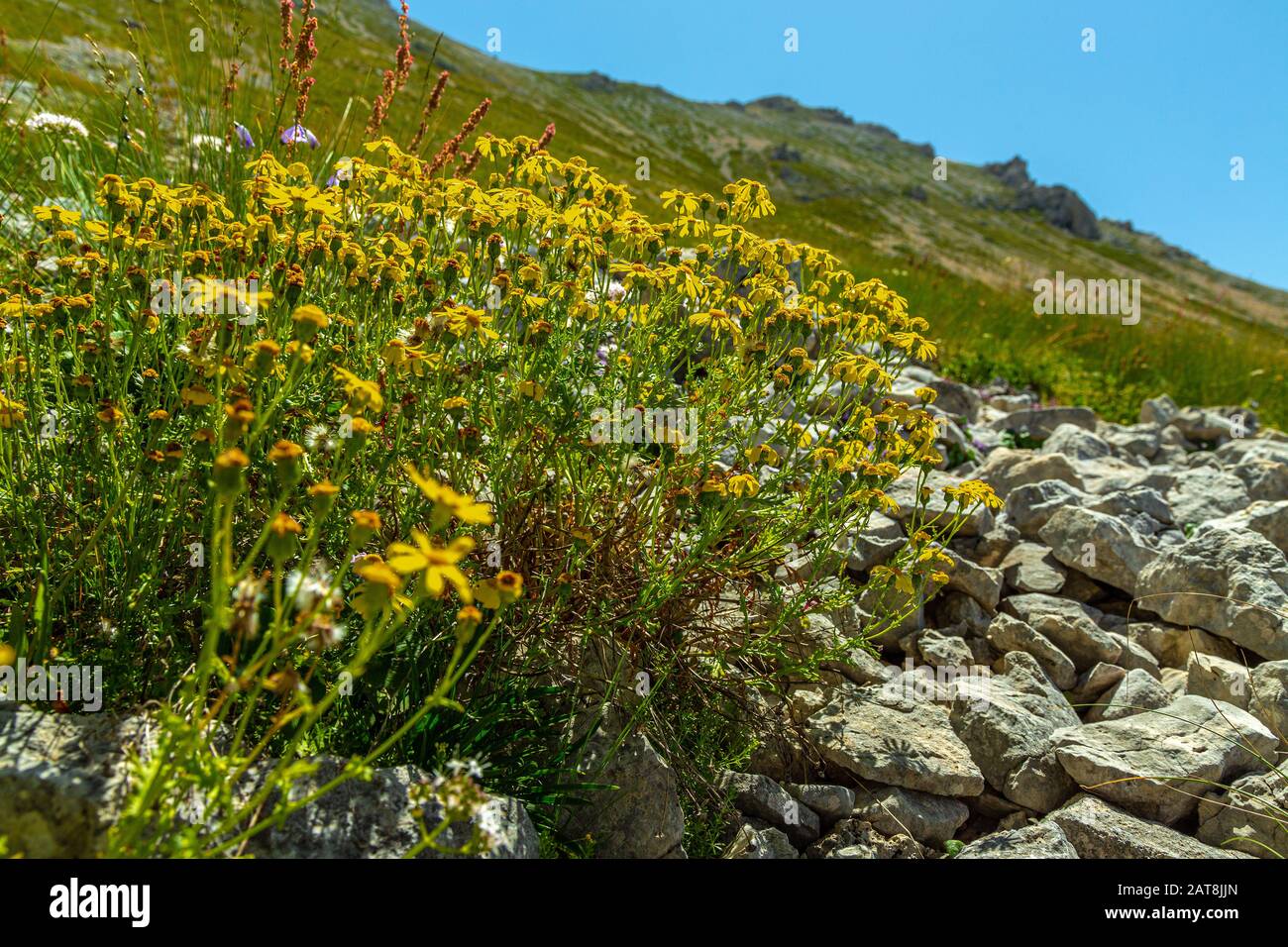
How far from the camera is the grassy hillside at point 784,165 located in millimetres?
5488

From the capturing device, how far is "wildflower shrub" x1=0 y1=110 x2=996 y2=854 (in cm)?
211

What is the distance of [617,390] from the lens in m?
2.94

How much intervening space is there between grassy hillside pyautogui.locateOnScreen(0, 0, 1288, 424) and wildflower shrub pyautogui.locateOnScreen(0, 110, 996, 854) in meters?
1.89

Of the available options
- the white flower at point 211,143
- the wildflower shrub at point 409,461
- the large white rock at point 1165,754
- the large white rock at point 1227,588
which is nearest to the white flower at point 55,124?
the white flower at point 211,143

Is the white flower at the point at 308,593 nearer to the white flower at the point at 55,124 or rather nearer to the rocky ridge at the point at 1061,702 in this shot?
the rocky ridge at the point at 1061,702

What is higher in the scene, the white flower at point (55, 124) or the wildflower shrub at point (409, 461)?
the white flower at point (55, 124)

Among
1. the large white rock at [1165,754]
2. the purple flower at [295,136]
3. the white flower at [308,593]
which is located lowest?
the large white rock at [1165,754]

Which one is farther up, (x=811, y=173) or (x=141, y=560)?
(x=811, y=173)

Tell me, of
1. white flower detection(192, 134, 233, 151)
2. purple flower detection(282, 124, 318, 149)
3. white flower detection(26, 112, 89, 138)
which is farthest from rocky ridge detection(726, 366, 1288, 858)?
white flower detection(26, 112, 89, 138)

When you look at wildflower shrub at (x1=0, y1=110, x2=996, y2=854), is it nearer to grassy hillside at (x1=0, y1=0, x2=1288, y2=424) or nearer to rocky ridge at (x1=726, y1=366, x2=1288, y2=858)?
rocky ridge at (x1=726, y1=366, x2=1288, y2=858)

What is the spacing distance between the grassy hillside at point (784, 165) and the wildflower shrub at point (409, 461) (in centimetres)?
189
